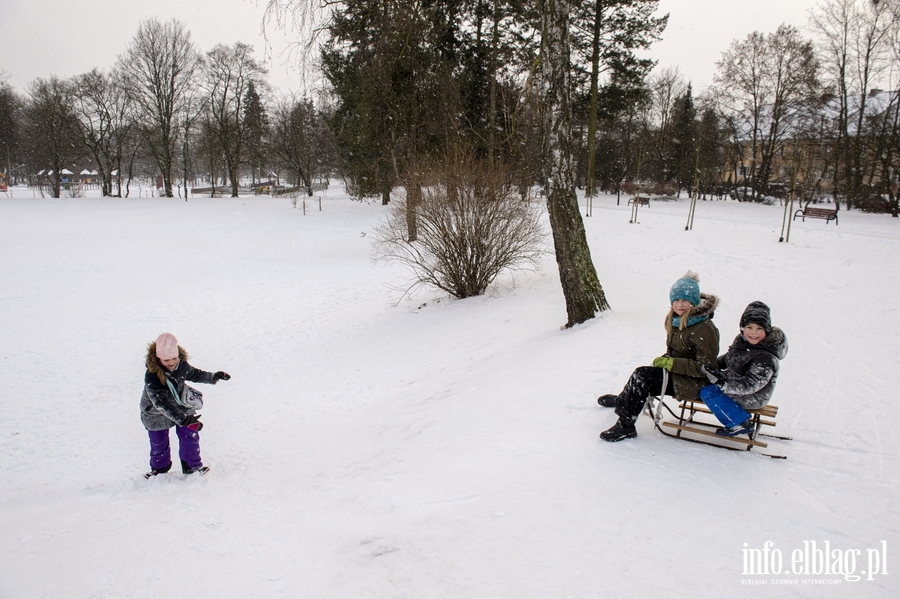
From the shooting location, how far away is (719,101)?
3672 cm

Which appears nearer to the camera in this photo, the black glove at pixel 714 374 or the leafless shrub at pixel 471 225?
the black glove at pixel 714 374

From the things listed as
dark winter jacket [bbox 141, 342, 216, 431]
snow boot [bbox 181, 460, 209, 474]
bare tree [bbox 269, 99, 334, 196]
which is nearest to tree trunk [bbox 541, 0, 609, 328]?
dark winter jacket [bbox 141, 342, 216, 431]

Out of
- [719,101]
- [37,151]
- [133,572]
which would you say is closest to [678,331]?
[133,572]

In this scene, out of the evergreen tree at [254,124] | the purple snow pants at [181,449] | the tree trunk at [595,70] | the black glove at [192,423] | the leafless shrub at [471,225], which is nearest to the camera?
the black glove at [192,423]

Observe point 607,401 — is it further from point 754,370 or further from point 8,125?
point 8,125

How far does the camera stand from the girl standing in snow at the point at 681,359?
12.4 feet

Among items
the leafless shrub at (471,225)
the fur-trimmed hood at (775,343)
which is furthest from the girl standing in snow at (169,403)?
the leafless shrub at (471,225)

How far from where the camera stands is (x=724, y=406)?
12.2 ft

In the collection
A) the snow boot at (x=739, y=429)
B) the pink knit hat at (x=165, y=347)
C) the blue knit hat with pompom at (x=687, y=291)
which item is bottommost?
the snow boot at (x=739, y=429)

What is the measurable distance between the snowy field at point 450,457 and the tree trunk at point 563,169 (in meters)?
0.51

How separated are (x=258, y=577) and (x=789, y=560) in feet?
10.3

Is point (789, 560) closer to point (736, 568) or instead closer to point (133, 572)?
point (736, 568)

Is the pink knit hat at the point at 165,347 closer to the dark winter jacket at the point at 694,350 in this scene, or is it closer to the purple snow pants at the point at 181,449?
the purple snow pants at the point at 181,449

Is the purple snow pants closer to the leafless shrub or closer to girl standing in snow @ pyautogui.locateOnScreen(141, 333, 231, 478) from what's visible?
girl standing in snow @ pyautogui.locateOnScreen(141, 333, 231, 478)
